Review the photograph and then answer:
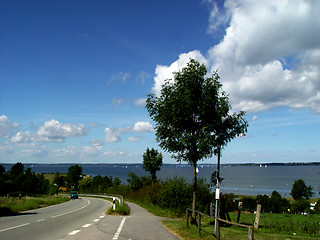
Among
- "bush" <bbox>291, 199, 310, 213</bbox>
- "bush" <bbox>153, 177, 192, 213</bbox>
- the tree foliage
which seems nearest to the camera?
"bush" <bbox>153, 177, 192, 213</bbox>

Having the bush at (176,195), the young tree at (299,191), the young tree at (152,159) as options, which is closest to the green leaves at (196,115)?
the bush at (176,195)

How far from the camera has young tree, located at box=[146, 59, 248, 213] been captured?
45.4ft

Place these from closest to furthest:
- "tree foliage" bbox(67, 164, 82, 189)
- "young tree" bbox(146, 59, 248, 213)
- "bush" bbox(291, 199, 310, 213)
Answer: "young tree" bbox(146, 59, 248, 213)
"bush" bbox(291, 199, 310, 213)
"tree foliage" bbox(67, 164, 82, 189)

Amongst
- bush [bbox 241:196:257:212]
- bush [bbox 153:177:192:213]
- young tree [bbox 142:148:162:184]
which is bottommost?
bush [bbox 241:196:257:212]

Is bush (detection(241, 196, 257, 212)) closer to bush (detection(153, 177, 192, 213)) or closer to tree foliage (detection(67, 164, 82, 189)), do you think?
bush (detection(153, 177, 192, 213))

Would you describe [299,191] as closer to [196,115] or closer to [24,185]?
[24,185]

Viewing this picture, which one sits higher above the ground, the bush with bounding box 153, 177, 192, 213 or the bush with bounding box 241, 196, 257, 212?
the bush with bounding box 153, 177, 192, 213

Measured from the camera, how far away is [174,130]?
14.6 metres

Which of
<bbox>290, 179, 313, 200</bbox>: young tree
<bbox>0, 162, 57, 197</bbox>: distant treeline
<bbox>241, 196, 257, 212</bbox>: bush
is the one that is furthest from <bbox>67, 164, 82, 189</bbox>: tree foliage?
<bbox>290, 179, 313, 200</bbox>: young tree

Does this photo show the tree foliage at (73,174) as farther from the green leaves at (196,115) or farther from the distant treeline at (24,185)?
the green leaves at (196,115)

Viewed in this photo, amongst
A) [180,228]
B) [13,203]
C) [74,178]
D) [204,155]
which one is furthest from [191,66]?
[74,178]

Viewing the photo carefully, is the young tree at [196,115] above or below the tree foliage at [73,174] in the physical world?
above

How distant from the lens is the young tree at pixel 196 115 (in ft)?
45.4

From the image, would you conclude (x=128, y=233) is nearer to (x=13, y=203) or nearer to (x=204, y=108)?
(x=204, y=108)
